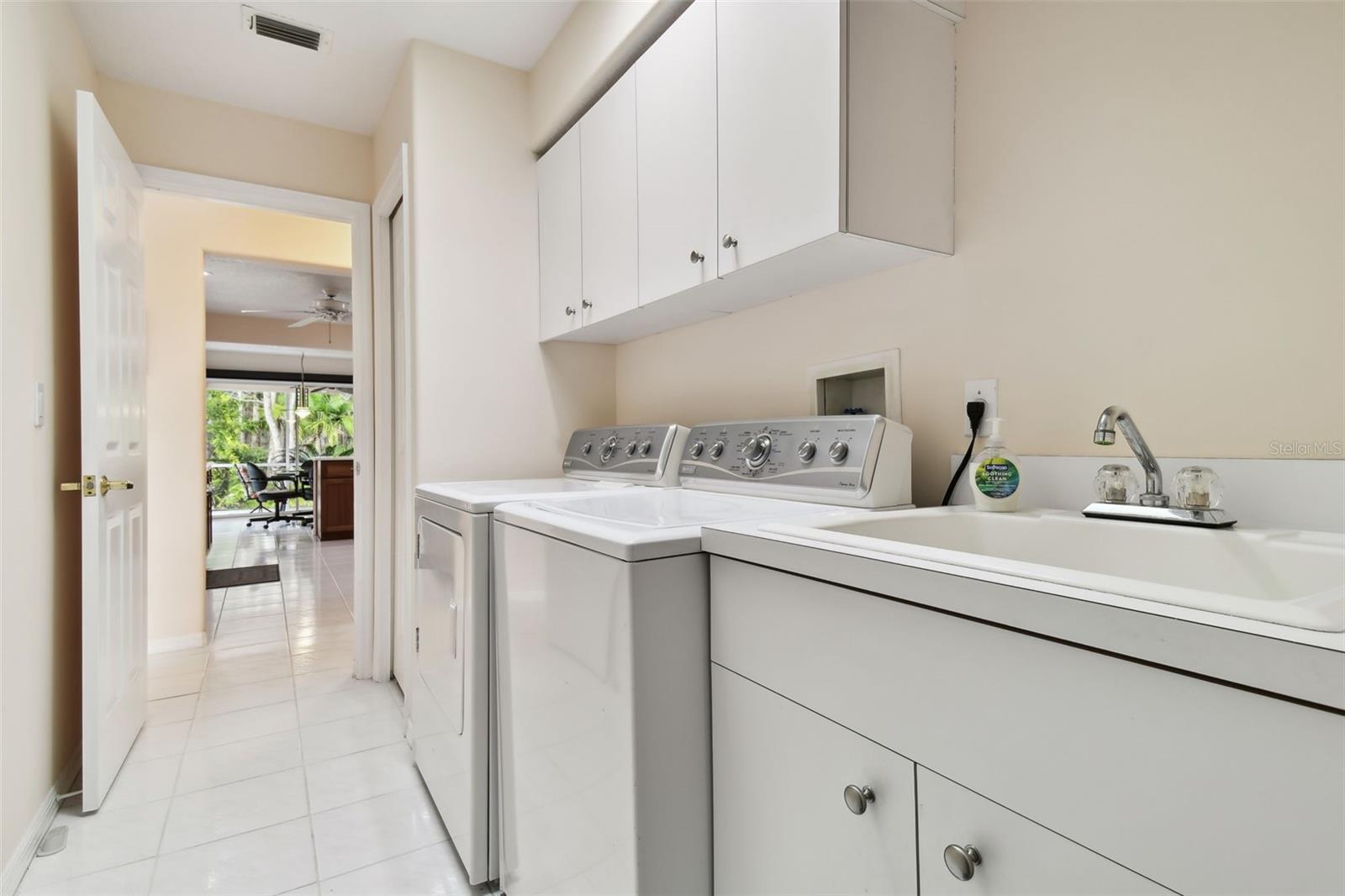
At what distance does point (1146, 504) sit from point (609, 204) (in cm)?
160

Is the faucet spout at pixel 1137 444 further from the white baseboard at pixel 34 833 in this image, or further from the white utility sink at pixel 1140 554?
the white baseboard at pixel 34 833

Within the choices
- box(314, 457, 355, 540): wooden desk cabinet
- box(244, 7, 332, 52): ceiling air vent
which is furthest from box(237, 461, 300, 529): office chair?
box(244, 7, 332, 52): ceiling air vent

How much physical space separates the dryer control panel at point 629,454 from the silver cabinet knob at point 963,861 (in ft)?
4.30

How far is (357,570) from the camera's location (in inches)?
118

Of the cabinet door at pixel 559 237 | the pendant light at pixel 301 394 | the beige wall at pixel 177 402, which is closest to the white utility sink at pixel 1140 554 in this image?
the cabinet door at pixel 559 237

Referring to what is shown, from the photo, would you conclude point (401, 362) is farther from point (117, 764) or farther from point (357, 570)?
point (117, 764)

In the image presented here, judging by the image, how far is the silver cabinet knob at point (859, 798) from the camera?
721 millimetres

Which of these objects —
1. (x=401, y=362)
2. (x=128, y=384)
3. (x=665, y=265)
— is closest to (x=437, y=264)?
(x=401, y=362)

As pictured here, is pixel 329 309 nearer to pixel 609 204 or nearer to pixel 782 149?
pixel 609 204

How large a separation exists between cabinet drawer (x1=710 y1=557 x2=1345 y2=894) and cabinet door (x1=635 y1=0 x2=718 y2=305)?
1.08 meters

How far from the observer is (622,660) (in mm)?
951

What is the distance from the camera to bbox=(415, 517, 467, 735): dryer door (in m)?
1.54

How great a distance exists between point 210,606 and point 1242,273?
16.6 ft

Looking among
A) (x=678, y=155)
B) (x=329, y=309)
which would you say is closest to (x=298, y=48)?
(x=678, y=155)
